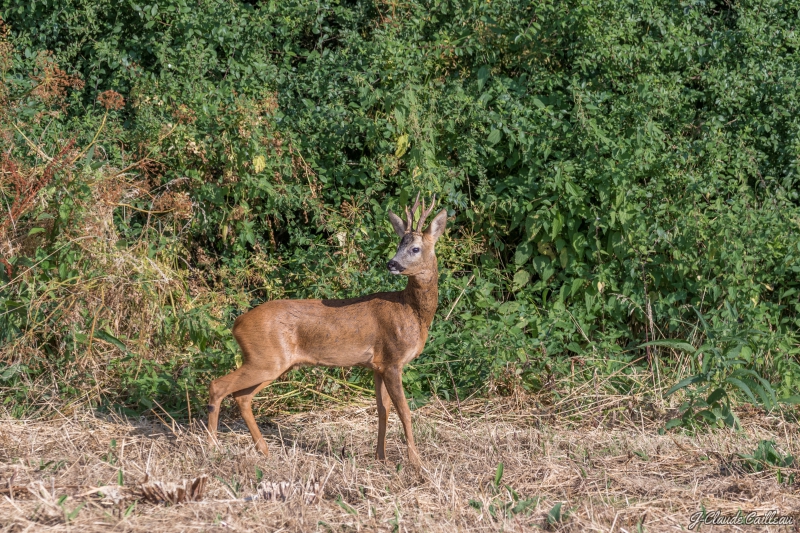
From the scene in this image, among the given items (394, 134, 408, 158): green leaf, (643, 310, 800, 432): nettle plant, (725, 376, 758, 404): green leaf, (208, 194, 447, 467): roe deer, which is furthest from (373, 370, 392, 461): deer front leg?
(394, 134, 408, 158): green leaf

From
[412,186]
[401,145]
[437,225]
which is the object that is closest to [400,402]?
[437,225]

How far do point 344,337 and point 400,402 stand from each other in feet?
1.73

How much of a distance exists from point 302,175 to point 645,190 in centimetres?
291

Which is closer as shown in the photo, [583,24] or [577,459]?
[577,459]

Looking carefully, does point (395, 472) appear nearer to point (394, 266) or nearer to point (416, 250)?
point (394, 266)

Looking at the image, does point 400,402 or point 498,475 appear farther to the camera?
point 400,402

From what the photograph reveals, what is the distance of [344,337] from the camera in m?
5.93

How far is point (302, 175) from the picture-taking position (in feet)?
27.5

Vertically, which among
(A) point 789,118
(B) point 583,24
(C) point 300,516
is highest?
(B) point 583,24

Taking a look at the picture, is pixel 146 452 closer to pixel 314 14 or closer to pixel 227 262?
pixel 227 262

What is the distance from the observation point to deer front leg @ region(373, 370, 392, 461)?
5.86m

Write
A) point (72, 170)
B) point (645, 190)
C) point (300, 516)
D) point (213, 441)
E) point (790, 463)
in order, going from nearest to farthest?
1. point (300, 516)
2. point (790, 463)
3. point (213, 441)
4. point (72, 170)
5. point (645, 190)

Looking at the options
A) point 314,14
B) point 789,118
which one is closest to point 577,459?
point 789,118

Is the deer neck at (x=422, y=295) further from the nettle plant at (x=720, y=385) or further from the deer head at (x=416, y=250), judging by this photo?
the nettle plant at (x=720, y=385)
